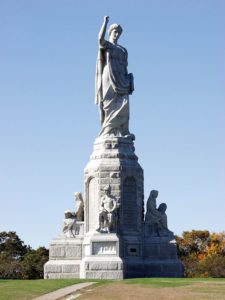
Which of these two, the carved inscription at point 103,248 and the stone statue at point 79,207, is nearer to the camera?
the carved inscription at point 103,248

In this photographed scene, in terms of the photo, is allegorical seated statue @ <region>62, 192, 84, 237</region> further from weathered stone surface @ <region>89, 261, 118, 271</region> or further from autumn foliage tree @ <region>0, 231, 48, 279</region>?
autumn foliage tree @ <region>0, 231, 48, 279</region>

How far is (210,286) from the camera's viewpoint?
24266 mm

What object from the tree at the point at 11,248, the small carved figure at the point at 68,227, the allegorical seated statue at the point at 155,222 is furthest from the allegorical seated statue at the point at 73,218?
the tree at the point at 11,248

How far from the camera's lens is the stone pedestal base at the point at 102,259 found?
99.1 ft

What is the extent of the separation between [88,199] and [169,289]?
11.1 metres

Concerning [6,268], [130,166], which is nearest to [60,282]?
[130,166]

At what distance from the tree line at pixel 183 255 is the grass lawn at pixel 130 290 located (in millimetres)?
15775

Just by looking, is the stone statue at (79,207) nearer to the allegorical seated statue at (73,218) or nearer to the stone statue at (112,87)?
the allegorical seated statue at (73,218)

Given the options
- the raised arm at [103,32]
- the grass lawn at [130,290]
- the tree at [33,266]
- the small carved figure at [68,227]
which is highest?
the raised arm at [103,32]

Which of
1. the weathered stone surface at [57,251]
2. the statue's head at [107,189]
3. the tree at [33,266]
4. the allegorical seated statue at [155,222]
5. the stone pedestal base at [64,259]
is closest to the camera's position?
the statue's head at [107,189]

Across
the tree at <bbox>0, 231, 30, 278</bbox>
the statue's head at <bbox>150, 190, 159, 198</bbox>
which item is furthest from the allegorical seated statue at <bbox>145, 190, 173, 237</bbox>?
the tree at <bbox>0, 231, 30, 278</bbox>

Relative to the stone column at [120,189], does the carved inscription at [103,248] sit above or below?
below

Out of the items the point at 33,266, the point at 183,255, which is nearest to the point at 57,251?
the point at 33,266

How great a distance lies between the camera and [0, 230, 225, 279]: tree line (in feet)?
161
